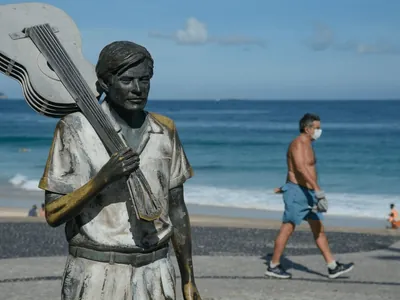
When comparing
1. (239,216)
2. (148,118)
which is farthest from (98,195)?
(239,216)

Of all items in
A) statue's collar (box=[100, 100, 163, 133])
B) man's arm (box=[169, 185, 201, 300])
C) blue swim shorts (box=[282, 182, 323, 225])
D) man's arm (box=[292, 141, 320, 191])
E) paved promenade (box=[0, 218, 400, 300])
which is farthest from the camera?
blue swim shorts (box=[282, 182, 323, 225])

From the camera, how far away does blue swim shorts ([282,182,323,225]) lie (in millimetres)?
9312

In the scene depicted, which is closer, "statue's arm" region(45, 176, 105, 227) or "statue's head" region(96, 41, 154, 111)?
"statue's arm" region(45, 176, 105, 227)

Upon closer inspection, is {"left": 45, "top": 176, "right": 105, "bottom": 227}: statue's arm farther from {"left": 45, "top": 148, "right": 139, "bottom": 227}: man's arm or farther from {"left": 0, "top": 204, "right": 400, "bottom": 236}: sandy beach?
{"left": 0, "top": 204, "right": 400, "bottom": 236}: sandy beach

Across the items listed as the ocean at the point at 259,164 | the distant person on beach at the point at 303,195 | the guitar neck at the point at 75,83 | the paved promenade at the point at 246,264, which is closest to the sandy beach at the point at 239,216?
the ocean at the point at 259,164

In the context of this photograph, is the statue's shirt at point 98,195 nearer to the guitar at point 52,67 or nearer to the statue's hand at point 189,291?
the guitar at point 52,67

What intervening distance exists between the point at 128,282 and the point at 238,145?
5376 cm

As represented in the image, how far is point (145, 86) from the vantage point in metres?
3.47

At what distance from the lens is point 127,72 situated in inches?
135

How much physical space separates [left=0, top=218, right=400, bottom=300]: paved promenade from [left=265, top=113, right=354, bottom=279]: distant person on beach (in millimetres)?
192

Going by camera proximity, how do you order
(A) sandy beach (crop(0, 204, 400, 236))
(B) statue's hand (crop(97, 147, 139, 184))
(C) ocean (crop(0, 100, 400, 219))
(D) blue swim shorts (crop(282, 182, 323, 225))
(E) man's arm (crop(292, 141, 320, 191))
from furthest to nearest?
1. (C) ocean (crop(0, 100, 400, 219))
2. (A) sandy beach (crop(0, 204, 400, 236))
3. (D) blue swim shorts (crop(282, 182, 323, 225))
4. (E) man's arm (crop(292, 141, 320, 191))
5. (B) statue's hand (crop(97, 147, 139, 184))

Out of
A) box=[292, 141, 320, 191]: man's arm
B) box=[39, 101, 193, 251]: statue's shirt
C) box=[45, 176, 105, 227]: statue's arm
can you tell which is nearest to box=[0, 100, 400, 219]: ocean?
box=[292, 141, 320, 191]: man's arm

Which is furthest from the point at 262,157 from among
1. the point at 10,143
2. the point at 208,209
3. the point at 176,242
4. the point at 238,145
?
the point at 176,242

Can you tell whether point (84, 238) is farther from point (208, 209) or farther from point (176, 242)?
point (208, 209)
